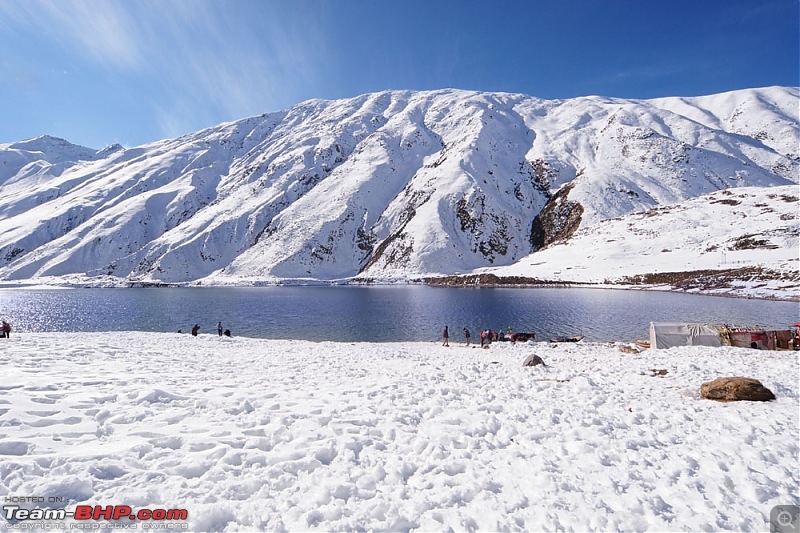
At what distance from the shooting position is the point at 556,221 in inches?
6609

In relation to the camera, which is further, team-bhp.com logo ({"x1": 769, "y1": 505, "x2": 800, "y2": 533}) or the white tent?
the white tent

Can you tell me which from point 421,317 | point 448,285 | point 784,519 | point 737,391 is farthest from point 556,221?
point 784,519

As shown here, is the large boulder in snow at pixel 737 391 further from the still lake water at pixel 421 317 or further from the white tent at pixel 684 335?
the still lake water at pixel 421 317

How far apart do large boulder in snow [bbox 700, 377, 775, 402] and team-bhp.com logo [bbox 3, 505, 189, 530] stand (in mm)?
15141

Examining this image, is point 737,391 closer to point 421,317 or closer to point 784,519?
point 784,519

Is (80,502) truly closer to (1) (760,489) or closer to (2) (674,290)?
(1) (760,489)

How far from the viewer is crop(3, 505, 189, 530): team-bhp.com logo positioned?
5.08 m

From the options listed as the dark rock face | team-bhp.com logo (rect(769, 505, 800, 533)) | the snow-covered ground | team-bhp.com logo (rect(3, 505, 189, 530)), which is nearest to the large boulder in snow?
the snow-covered ground

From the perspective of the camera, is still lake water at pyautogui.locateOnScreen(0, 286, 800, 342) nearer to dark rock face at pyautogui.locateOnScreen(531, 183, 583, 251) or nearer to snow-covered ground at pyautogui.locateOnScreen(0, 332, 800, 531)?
snow-covered ground at pyautogui.locateOnScreen(0, 332, 800, 531)

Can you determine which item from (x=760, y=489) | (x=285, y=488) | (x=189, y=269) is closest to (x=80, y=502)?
(x=285, y=488)

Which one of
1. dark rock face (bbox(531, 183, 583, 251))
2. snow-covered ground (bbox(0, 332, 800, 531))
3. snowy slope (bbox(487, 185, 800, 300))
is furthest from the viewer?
dark rock face (bbox(531, 183, 583, 251))

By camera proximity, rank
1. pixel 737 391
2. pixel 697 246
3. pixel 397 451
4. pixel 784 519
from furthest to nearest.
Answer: pixel 697 246 → pixel 737 391 → pixel 397 451 → pixel 784 519

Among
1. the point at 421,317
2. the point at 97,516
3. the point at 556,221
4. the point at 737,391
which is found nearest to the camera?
the point at 97,516

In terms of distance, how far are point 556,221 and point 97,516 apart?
181 metres
